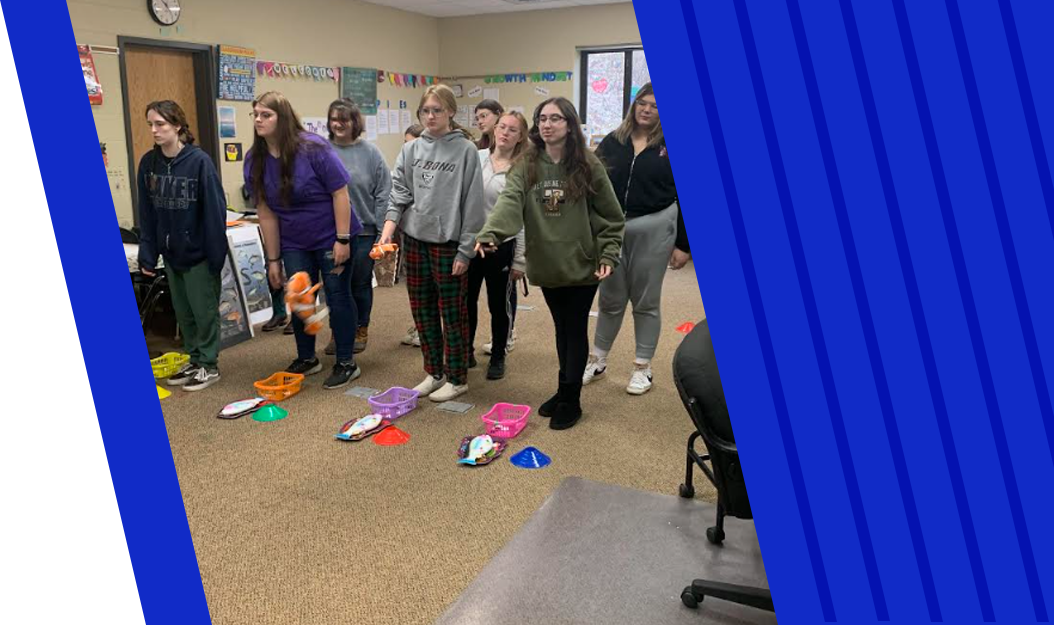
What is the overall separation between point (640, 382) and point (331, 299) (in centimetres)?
160

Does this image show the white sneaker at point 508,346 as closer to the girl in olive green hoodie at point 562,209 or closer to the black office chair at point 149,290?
the girl in olive green hoodie at point 562,209

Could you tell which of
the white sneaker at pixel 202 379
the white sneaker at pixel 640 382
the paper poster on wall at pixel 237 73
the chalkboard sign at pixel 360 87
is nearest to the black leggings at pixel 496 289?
the white sneaker at pixel 640 382

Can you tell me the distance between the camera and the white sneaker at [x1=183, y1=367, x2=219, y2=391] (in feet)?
12.3

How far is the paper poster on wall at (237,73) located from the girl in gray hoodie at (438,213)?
121 inches

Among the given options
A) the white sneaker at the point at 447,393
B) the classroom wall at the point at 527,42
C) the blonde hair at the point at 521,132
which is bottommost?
the white sneaker at the point at 447,393

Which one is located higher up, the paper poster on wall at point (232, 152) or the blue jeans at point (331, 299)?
the paper poster on wall at point (232, 152)

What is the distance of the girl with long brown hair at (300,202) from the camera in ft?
11.1

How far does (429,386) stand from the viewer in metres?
3.67

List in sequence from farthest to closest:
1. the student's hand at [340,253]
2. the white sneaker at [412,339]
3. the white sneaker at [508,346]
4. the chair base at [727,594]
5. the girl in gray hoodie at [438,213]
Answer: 1. the white sneaker at [412,339]
2. the white sneaker at [508,346]
3. the student's hand at [340,253]
4. the girl in gray hoodie at [438,213]
5. the chair base at [727,594]

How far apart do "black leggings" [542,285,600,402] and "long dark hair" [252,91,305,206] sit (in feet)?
4.32

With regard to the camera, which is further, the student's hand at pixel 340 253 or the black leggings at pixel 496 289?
the black leggings at pixel 496 289

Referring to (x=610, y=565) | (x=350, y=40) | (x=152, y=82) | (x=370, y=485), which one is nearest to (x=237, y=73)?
(x=152, y=82)

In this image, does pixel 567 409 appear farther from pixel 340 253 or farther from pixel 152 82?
pixel 152 82

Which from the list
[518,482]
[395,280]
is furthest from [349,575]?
[395,280]
